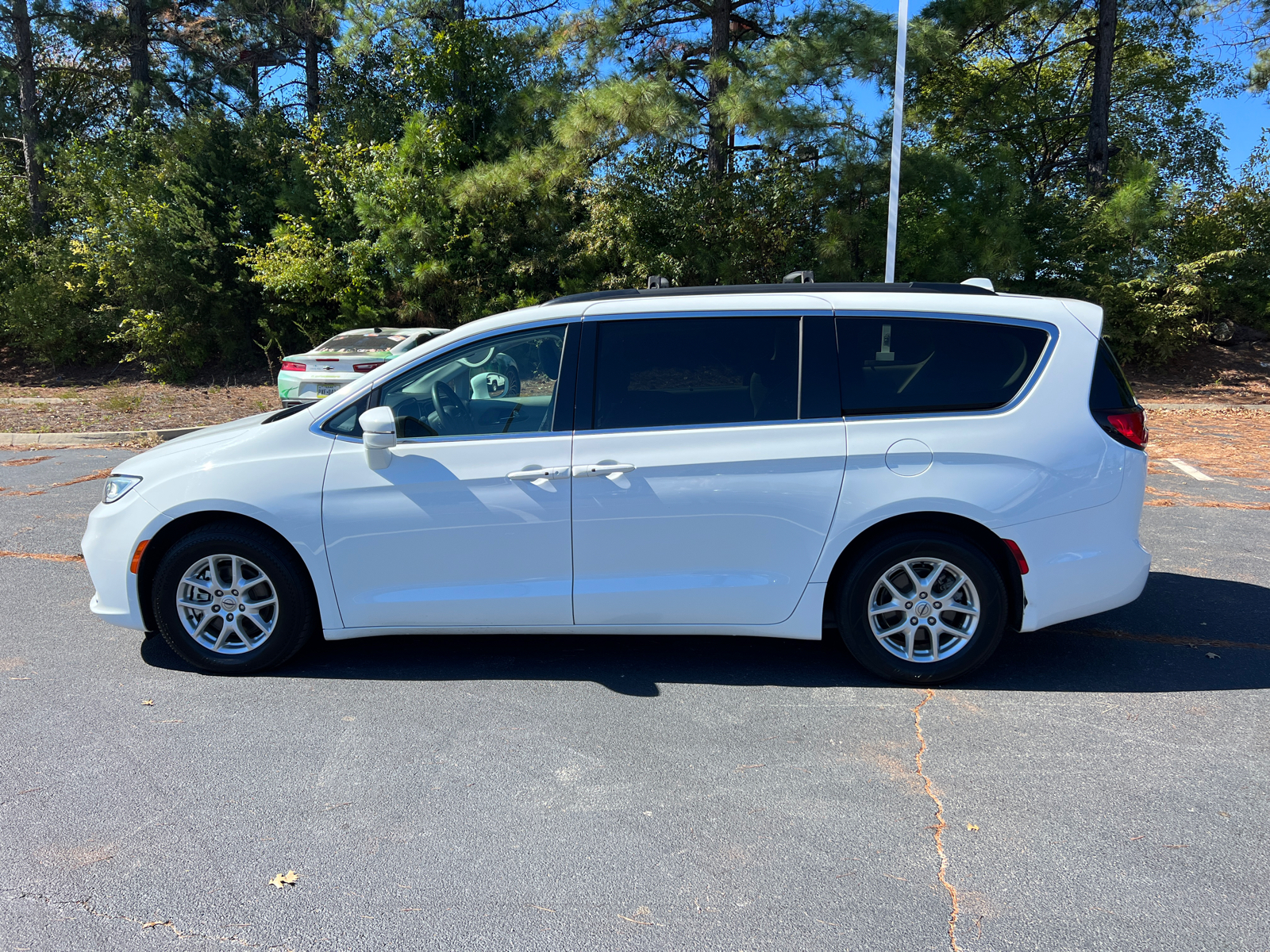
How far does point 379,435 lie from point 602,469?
3.35 feet

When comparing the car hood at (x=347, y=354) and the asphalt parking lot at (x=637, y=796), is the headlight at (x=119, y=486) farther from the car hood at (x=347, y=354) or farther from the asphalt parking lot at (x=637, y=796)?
the car hood at (x=347, y=354)

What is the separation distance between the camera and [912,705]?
13.6 ft

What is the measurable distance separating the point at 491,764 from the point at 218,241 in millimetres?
19605

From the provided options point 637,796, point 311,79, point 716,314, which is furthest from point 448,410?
point 311,79

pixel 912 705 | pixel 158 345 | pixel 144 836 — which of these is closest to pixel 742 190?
pixel 158 345

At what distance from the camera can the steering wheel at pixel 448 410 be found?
4.38m

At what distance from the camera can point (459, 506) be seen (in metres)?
4.25

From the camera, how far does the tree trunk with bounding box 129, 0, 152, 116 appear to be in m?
22.3

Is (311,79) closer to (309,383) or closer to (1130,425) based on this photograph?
(309,383)

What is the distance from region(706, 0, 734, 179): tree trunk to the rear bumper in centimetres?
1266

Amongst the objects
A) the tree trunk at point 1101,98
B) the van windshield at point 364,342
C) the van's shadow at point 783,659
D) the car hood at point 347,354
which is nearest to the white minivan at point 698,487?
the van's shadow at point 783,659

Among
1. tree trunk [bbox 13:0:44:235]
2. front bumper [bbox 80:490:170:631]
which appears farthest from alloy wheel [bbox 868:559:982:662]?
tree trunk [bbox 13:0:44:235]

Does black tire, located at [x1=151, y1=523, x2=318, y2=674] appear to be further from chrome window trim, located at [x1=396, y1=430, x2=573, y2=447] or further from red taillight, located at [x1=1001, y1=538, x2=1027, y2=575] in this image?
red taillight, located at [x1=1001, y1=538, x2=1027, y2=575]

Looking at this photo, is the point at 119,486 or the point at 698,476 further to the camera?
the point at 119,486
